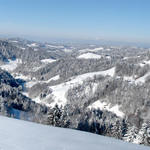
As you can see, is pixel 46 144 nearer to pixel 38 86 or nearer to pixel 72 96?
pixel 72 96

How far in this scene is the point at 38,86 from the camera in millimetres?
168000

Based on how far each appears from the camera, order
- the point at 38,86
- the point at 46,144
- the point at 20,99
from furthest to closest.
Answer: the point at 38,86 → the point at 20,99 → the point at 46,144

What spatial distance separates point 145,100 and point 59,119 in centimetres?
8389

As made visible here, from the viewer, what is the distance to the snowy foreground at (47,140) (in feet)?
26.3

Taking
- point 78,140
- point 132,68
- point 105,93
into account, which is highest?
point 78,140

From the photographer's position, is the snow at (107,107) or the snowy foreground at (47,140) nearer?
the snowy foreground at (47,140)

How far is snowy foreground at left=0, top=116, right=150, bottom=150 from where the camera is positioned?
8.03 metres

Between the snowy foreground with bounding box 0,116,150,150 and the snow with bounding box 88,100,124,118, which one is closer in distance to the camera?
the snowy foreground with bounding box 0,116,150,150

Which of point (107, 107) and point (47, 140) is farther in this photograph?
point (107, 107)

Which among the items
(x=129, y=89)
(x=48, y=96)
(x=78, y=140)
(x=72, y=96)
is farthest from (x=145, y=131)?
(x=48, y=96)

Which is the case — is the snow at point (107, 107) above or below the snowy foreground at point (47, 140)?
below

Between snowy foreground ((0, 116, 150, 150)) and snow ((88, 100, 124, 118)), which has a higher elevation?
snowy foreground ((0, 116, 150, 150))

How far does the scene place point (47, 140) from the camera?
8852 millimetres

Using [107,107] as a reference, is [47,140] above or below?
above
